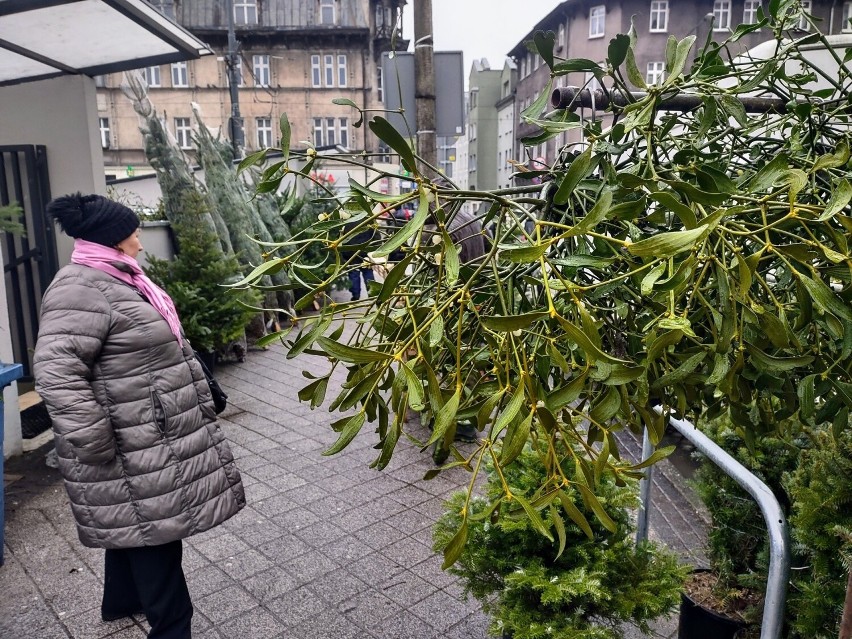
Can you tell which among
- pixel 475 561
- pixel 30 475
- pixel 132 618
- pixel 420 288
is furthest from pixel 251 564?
pixel 420 288

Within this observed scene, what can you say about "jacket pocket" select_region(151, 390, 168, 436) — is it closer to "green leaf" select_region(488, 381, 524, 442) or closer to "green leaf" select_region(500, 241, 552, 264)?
"green leaf" select_region(488, 381, 524, 442)

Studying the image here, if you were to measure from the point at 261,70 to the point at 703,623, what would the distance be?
141 ft

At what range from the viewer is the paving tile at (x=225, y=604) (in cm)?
342

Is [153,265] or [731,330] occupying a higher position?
[731,330]

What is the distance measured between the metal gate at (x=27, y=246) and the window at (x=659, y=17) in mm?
35544

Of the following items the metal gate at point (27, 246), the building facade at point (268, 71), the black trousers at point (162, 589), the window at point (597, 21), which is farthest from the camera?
the building facade at point (268, 71)

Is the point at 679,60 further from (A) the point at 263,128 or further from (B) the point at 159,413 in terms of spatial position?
(A) the point at 263,128

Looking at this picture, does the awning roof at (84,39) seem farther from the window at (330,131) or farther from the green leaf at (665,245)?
the window at (330,131)

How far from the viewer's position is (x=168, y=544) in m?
3.07

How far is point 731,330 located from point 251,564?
3.38m

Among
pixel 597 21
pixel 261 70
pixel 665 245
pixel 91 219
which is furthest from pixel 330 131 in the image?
pixel 665 245

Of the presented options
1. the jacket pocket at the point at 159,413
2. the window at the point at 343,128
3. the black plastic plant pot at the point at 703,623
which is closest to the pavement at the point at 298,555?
the black plastic plant pot at the point at 703,623

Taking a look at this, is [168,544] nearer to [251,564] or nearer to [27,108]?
[251,564]

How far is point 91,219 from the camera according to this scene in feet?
10.3
